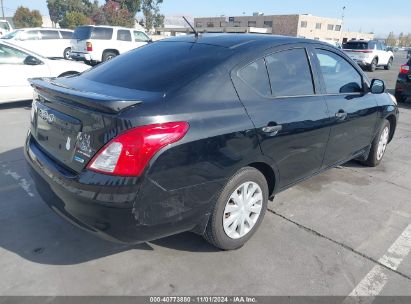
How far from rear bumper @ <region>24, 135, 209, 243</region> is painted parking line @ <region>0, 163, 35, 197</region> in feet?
4.92

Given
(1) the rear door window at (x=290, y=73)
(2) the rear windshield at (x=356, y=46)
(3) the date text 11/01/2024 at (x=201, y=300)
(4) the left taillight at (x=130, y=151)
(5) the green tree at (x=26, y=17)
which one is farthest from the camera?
(5) the green tree at (x=26, y=17)

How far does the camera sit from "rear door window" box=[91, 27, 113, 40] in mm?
15823

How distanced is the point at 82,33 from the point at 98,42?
2.82 feet

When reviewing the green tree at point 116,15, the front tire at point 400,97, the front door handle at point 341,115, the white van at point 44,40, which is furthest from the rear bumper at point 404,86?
the green tree at point 116,15

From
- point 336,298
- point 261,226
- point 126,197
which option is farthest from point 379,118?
point 126,197

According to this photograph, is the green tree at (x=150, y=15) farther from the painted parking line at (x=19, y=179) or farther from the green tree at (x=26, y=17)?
the painted parking line at (x=19, y=179)

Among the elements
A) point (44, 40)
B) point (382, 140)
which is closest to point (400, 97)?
point (382, 140)

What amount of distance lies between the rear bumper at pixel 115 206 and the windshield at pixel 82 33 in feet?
48.0

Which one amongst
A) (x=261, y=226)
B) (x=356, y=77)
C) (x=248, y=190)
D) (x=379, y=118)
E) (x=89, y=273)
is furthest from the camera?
(x=379, y=118)

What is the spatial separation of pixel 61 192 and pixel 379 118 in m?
3.94

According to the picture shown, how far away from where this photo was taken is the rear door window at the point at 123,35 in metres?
16.5

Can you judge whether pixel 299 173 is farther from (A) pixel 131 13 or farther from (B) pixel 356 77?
(A) pixel 131 13

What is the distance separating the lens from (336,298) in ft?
8.41

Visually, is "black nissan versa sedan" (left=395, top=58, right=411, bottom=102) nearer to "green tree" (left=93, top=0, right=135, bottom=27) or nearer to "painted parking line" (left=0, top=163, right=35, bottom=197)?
"painted parking line" (left=0, top=163, right=35, bottom=197)
